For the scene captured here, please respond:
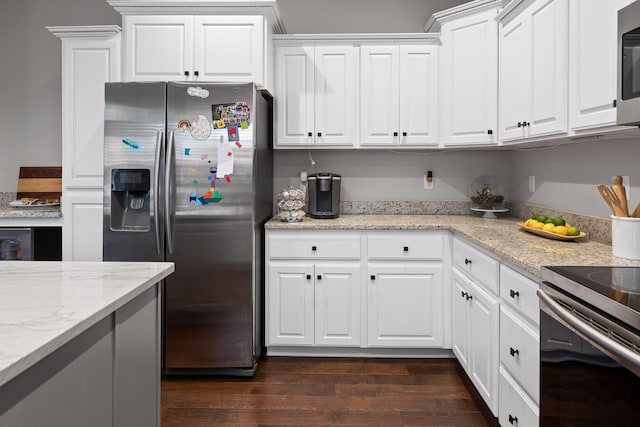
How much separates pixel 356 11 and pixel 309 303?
90.6 inches

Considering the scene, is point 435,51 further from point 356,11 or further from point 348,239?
point 348,239

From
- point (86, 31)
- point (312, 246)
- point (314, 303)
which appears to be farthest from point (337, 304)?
point (86, 31)

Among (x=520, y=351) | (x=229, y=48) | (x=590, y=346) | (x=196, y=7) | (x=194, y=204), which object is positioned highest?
(x=196, y=7)

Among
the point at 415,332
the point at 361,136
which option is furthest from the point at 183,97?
the point at 415,332

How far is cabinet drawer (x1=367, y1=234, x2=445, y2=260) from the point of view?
308 centimetres

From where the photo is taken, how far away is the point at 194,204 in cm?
282

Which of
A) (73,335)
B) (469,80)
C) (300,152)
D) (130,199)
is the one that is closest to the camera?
(73,335)

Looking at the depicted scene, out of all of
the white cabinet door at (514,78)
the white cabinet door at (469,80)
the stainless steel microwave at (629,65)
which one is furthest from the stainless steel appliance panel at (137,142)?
the stainless steel microwave at (629,65)

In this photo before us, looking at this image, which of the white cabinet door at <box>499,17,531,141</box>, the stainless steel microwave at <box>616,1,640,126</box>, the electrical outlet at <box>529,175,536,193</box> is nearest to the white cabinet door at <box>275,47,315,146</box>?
the white cabinet door at <box>499,17,531,141</box>

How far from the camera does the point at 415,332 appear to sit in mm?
3113

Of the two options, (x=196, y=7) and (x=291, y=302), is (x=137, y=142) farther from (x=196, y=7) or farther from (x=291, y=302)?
(x=291, y=302)

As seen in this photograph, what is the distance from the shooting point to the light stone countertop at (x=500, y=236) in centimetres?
181

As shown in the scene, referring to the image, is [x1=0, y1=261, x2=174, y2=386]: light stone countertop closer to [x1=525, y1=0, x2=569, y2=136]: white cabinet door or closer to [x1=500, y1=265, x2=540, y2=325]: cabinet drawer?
[x1=500, y1=265, x2=540, y2=325]: cabinet drawer

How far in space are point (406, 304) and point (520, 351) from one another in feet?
4.17
